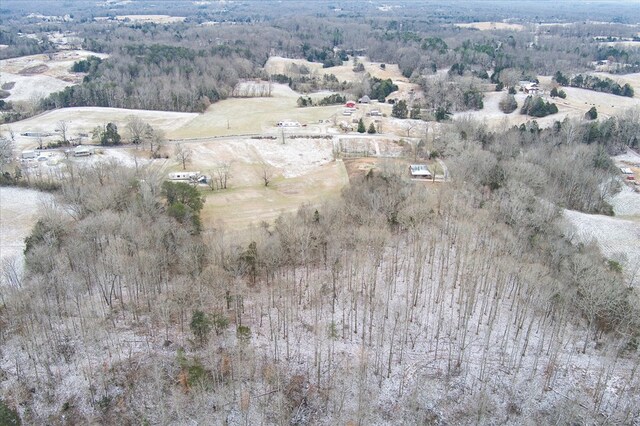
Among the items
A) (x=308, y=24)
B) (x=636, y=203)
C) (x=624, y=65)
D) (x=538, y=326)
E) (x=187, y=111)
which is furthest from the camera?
(x=308, y=24)

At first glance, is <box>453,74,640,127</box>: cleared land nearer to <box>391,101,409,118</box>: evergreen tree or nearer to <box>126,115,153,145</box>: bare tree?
<box>391,101,409,118</box>: evergreen tree

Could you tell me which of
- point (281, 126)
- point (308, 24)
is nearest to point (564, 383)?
point (281, 126)

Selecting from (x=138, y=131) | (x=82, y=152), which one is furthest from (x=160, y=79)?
(x=82, y=152)

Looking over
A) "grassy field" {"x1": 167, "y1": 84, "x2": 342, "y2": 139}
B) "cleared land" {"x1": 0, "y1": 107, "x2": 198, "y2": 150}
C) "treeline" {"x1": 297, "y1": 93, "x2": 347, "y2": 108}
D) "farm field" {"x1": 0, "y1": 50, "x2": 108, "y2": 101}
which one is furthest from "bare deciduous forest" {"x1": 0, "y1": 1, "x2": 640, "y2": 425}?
"farm field" {"x1": 0, "y1": 50, "x2": 108, "y2": 101}

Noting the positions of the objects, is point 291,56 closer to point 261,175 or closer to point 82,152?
point 82,152

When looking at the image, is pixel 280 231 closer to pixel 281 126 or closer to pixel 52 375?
pixel 52 375

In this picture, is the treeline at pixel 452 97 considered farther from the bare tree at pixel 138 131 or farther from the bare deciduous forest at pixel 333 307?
the bare tree at pixel 138 131

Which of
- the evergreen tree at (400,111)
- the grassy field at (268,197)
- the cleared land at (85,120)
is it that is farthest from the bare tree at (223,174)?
the evergreen tree at (400,111)
